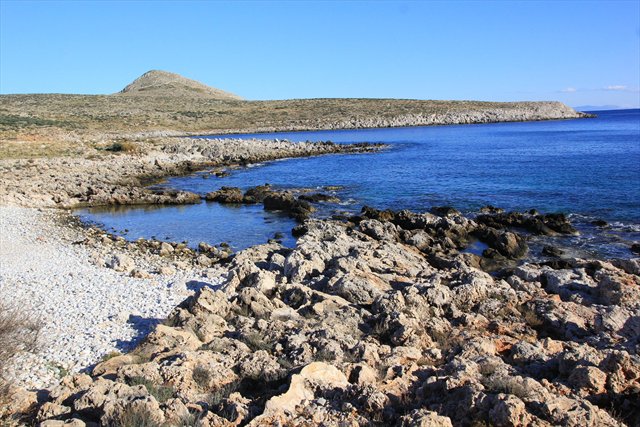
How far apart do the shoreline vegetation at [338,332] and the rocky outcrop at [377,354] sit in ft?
0.10

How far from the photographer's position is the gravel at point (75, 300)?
9773 millimetres

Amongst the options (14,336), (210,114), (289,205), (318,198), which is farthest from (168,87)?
(14,336)

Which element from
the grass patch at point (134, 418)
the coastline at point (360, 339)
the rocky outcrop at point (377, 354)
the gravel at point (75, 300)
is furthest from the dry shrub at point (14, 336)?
the grass patch at point (134, 418)

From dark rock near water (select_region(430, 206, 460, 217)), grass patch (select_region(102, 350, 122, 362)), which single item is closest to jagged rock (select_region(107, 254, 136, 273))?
grass patch (select_region(102, 350, 122, 362))

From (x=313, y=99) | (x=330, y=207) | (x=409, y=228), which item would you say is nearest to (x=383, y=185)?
(x=330, y=207)

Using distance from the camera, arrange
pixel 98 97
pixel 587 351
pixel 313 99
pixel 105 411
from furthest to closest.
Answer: pixel 313 99, pixel 98 97, pixel 587 351, pixel 105 411

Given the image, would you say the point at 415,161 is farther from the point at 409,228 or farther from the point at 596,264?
the point at 596,264

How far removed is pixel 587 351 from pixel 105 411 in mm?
7248

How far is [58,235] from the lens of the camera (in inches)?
867

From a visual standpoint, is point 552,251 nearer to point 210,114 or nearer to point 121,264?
point 121,264

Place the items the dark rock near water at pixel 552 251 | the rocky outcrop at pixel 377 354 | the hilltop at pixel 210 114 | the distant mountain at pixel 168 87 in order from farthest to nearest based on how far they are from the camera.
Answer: the distant mountain at pixel 168 87 < the hilltop at pixel 210 114 < the dark rock near water at pixel 552 251 < the rocky outcrop at pixel 377 354

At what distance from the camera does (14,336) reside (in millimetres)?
9641

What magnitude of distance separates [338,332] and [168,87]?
152 meters

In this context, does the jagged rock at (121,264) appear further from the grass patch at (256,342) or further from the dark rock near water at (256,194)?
the dark rock near water at (256,194)
